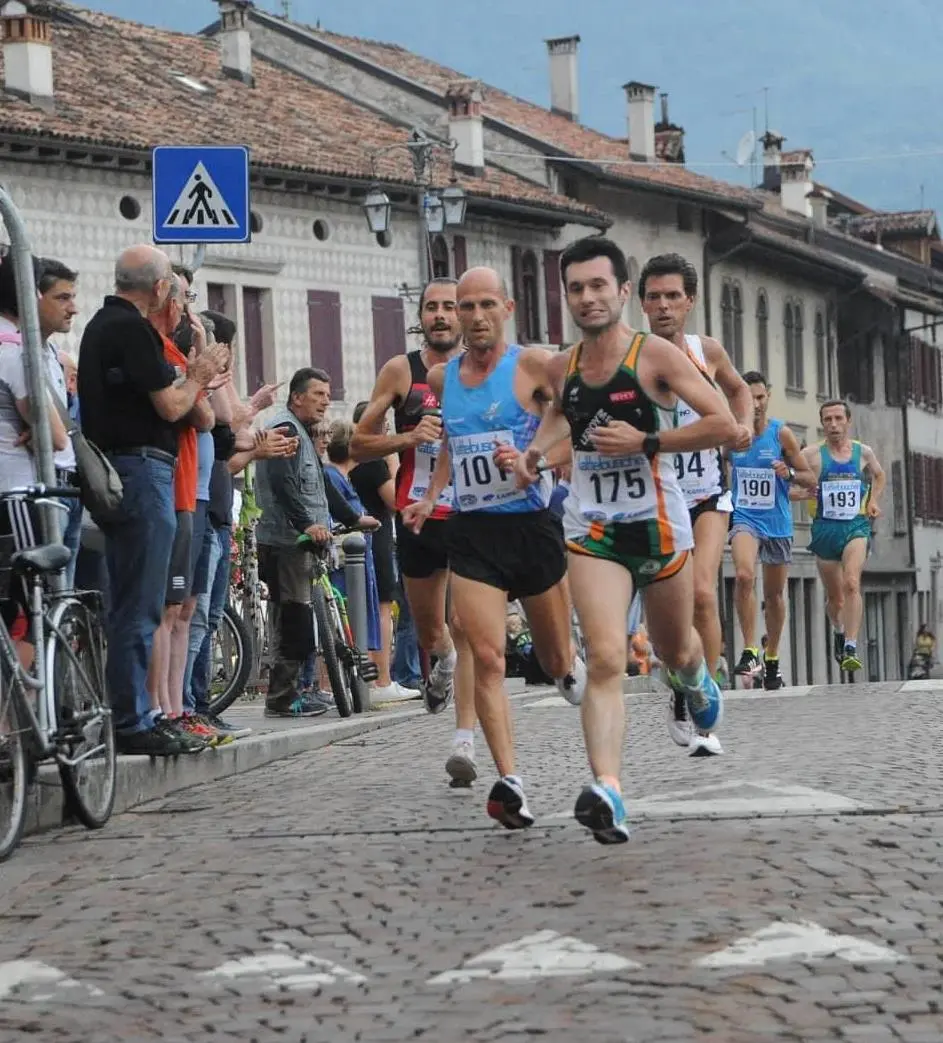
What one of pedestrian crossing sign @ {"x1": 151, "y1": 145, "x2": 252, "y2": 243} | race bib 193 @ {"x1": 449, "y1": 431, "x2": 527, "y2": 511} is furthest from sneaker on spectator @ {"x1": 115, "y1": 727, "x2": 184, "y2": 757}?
pedestrian crossing sign @ {"x1": 151, "y1": 145, "x2": 252, "y2": 243}

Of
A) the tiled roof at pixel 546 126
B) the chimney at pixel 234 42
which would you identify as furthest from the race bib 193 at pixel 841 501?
the tiled roof at pixel 546 126

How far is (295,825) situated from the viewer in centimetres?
1103

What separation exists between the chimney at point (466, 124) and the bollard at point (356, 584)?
1618 inches

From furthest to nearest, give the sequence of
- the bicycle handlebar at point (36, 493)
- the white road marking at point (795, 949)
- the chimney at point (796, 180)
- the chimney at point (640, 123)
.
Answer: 1. the chimney at point (796, 180)
2. the chimney at point (640, 123)
3. the bicycle handlebar at point (36, 493)
4. the white road marking at point (795, 949)

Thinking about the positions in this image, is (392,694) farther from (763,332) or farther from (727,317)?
(763,332)

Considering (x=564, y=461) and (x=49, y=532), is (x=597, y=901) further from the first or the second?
(x=49, y=532)

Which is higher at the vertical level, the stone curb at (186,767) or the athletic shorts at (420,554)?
the athletic shorts at (420,554)

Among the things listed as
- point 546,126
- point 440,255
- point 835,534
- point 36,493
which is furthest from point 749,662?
point 546,126

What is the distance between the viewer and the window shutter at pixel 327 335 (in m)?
51.3

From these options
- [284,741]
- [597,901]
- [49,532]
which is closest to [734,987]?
[597,901]

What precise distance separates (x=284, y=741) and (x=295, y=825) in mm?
4065

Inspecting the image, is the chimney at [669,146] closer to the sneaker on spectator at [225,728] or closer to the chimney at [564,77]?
the chimney at [564,77]

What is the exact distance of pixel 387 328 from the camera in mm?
53312

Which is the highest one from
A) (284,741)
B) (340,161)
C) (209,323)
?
(340,161)
